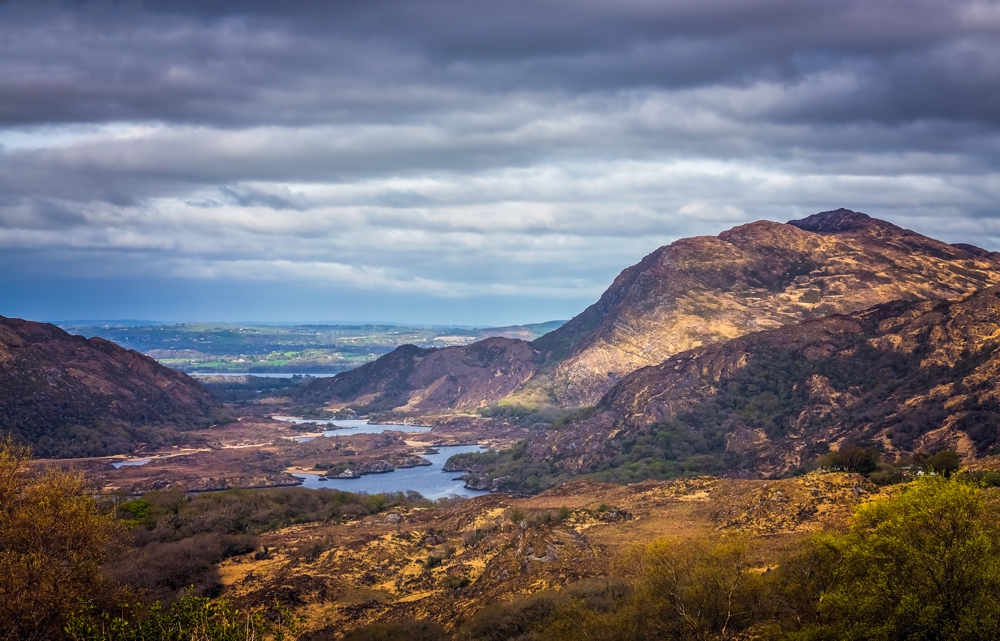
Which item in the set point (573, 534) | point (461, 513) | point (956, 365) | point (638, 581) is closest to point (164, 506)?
point (461, 513)

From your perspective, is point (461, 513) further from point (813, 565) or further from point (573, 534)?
point (813, 565)

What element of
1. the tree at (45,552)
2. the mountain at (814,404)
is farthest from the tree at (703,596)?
the mountain at (814,404)

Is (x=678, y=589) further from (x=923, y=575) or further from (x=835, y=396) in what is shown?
(x=835, y=396)

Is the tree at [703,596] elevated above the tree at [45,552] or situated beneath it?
situated beneath

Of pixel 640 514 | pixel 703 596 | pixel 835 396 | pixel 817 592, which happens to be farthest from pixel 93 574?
pixel 835 396

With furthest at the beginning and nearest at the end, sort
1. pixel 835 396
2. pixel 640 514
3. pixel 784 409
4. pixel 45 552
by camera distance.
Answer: pixel 784 409 < pixel 835 396 < pixel 640 514 < pixel 45 552

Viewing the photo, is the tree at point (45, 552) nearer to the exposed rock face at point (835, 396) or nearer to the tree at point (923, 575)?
the tree at point (923, 575)
